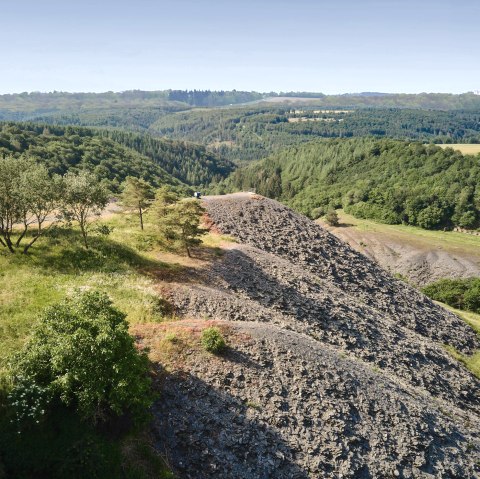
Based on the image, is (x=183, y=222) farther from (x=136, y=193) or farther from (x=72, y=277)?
(x=136, y=193)

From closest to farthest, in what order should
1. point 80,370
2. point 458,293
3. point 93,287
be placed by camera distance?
1. point 80,370
2. point 93,287
3. point 458,293

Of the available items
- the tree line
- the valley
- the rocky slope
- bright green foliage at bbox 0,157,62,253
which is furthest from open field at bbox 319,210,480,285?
bright green foliage at bbox 0,157,62,253

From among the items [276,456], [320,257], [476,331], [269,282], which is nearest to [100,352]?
[276,456]

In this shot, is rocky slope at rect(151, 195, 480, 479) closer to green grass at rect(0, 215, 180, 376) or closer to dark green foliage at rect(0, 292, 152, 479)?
dark green foliage at rect(0, 292, 152, 479)

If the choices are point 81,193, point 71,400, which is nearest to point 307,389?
point 71,400

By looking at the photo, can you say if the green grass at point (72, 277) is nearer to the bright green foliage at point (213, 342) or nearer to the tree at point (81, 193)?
the tree at point (81, 193)
